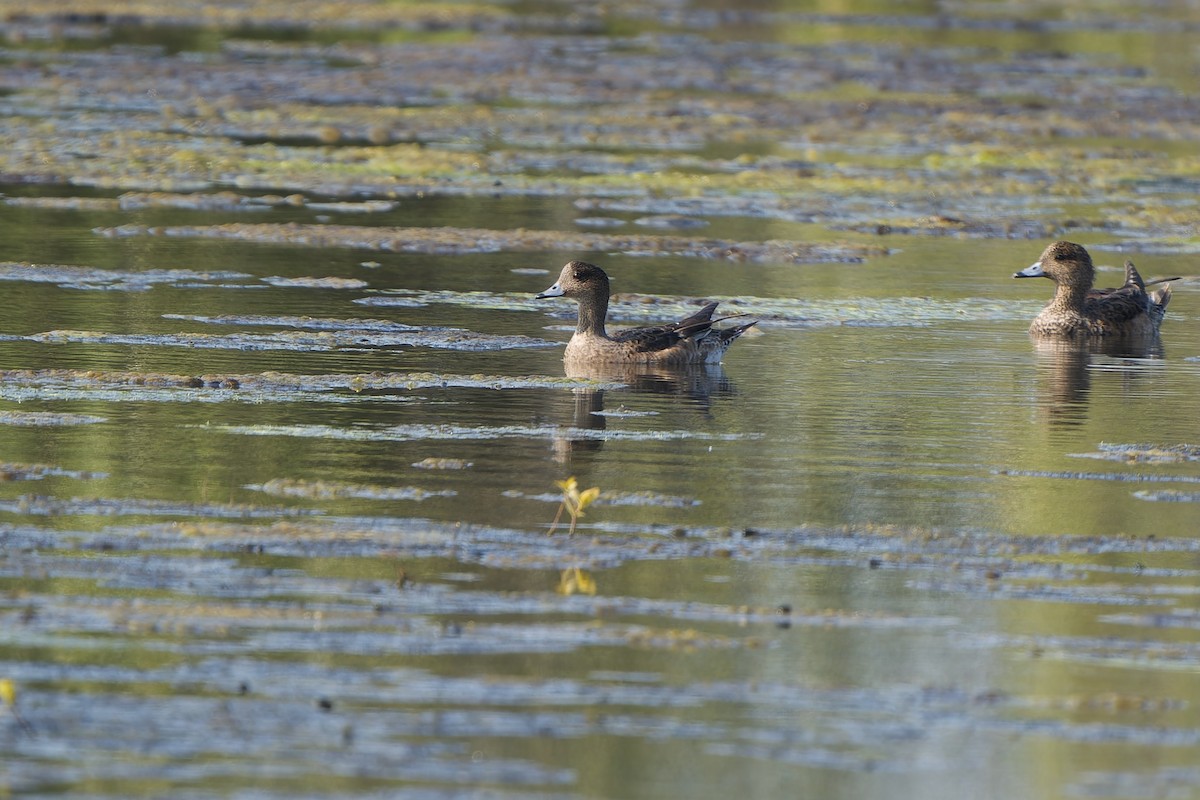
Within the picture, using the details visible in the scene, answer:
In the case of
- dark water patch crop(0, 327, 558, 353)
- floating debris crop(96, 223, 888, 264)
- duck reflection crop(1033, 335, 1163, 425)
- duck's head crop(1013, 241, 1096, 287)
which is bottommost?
duck reflection crop(1033, 335, 1163, 425)

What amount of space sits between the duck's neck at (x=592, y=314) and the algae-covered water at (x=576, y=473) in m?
0.31

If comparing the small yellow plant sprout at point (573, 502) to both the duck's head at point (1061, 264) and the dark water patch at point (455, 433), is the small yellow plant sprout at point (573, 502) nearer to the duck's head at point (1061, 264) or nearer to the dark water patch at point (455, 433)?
the dark water patch at point (455, 433)

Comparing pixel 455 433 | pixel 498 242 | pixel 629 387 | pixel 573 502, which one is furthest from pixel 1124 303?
pixel 573 502

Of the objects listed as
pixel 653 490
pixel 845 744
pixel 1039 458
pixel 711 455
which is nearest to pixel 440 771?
pixel 845 744

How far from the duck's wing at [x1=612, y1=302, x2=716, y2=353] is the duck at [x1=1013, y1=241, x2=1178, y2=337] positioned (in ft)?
9.65

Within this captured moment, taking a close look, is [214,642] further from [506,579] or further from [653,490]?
[653,490]

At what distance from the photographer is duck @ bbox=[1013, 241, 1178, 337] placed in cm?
1628

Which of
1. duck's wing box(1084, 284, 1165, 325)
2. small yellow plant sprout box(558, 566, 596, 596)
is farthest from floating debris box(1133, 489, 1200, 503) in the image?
duck's wing box(1084, 284, 1165, 325)

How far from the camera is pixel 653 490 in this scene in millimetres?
10266

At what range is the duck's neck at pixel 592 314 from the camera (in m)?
14.7

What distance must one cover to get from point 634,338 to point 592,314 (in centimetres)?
36

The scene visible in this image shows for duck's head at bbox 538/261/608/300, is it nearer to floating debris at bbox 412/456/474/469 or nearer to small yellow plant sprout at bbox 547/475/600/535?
floating debris at bbox 412/456/474/469

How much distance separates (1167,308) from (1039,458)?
7100mm

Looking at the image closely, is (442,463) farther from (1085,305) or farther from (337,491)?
(1085,305)
